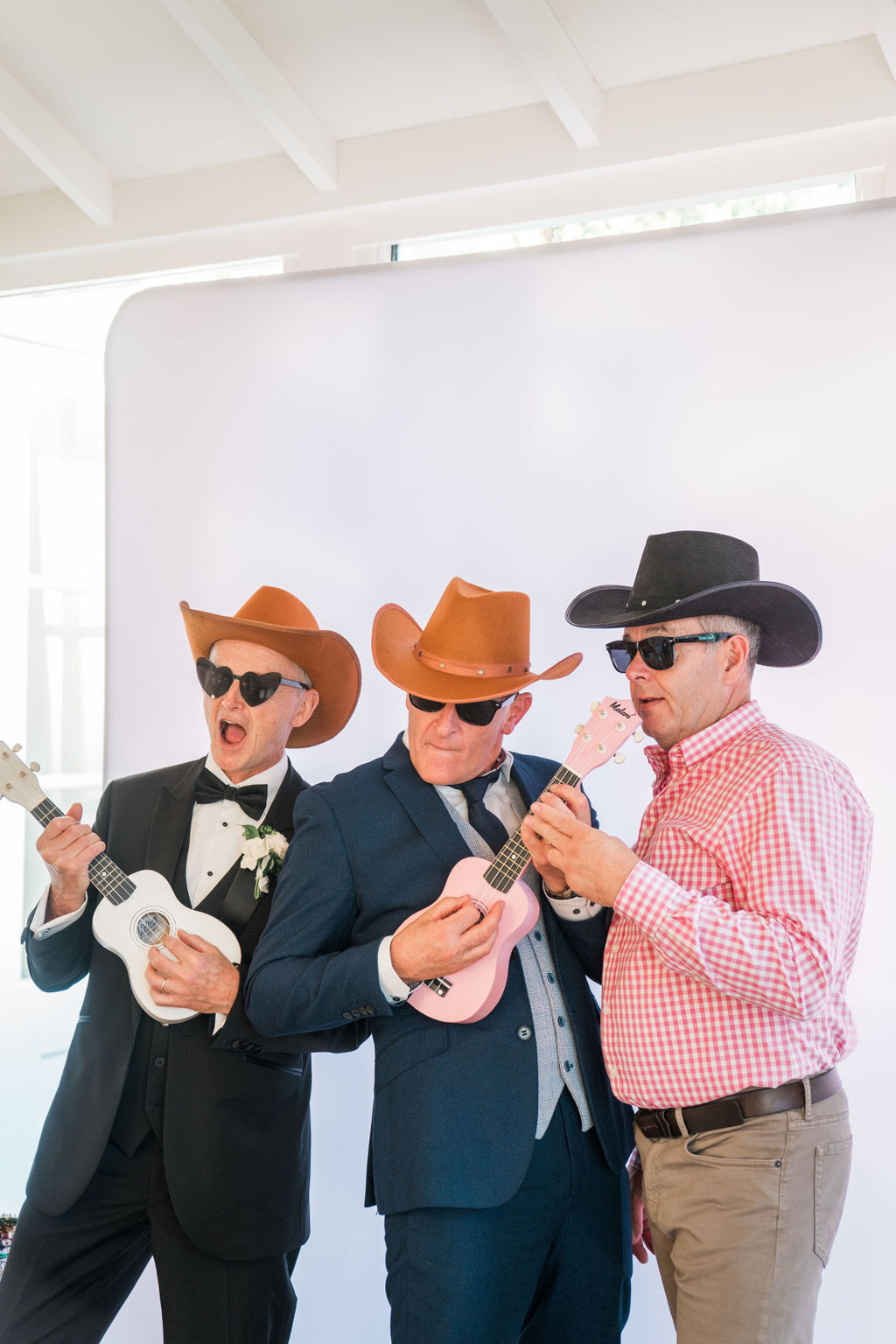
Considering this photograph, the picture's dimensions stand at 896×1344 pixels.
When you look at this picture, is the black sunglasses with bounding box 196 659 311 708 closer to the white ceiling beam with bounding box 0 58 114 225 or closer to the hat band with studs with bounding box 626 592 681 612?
the hat band with studs with bounding box 626 592 681 612

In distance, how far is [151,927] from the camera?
2.36 metres

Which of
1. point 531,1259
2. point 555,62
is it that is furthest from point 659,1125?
point 555,62

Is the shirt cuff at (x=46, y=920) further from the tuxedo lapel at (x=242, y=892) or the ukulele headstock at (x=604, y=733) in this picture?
the ukulele headstock at (x=604, y=733)

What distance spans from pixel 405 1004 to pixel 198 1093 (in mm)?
533

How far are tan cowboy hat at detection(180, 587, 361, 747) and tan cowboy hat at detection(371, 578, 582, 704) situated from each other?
0.86ft

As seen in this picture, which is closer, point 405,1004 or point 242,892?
point 405,1004

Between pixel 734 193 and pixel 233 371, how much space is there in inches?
58.9

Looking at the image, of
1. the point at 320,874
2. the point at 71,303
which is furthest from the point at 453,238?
the point at 320,874

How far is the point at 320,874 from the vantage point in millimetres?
2074

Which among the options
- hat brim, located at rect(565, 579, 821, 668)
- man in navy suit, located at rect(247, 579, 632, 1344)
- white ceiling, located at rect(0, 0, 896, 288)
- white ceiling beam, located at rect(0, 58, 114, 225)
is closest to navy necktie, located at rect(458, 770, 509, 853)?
man in navy suit, located at rect(247, 579, 632, 1344)

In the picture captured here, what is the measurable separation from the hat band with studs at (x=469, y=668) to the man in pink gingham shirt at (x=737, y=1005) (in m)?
0.34

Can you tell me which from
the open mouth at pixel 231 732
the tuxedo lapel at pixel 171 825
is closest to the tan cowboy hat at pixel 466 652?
the open mouth at pixel 231 732

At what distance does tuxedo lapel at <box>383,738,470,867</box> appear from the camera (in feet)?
6.95

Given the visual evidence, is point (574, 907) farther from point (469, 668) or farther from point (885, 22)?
point (885, 22)
